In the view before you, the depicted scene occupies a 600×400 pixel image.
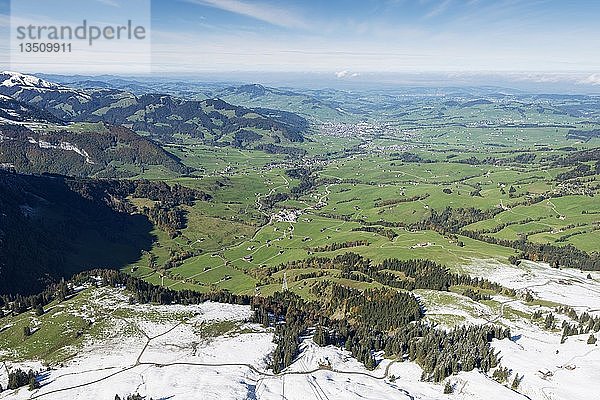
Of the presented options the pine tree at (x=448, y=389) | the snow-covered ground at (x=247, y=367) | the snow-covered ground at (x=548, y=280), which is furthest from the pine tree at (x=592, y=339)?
the pine tree at (x=448, y=389)

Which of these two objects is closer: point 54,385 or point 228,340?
point 54,385

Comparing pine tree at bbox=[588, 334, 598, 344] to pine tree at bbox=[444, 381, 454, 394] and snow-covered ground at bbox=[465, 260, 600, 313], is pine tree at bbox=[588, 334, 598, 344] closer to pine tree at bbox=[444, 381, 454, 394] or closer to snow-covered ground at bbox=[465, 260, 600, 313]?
snow-covered ground at bbox=[465, 260, 600, 313]

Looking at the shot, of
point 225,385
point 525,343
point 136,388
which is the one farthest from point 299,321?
point 525,343

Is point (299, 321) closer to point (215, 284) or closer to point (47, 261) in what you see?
point (215, 284)

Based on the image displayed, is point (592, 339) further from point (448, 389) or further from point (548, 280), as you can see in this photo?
point (548, 280)

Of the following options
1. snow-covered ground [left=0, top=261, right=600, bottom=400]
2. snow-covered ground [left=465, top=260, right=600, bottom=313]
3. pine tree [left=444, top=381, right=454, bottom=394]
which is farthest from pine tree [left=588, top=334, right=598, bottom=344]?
pine tree [left=444, top=381, right=454, bottom=394]

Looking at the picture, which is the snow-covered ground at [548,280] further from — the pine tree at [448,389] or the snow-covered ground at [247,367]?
the pine tree at [448,389]

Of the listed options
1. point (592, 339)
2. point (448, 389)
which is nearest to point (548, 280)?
point (592, 339)

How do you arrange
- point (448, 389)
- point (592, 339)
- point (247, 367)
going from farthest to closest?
point (592, 339) → point (247, 367) → point (448, 389)

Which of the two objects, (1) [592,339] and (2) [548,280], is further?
(2) [548,280]

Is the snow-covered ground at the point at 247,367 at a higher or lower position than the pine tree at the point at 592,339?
lower

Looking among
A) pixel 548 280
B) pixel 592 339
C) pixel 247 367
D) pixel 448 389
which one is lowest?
pixel 247 367
